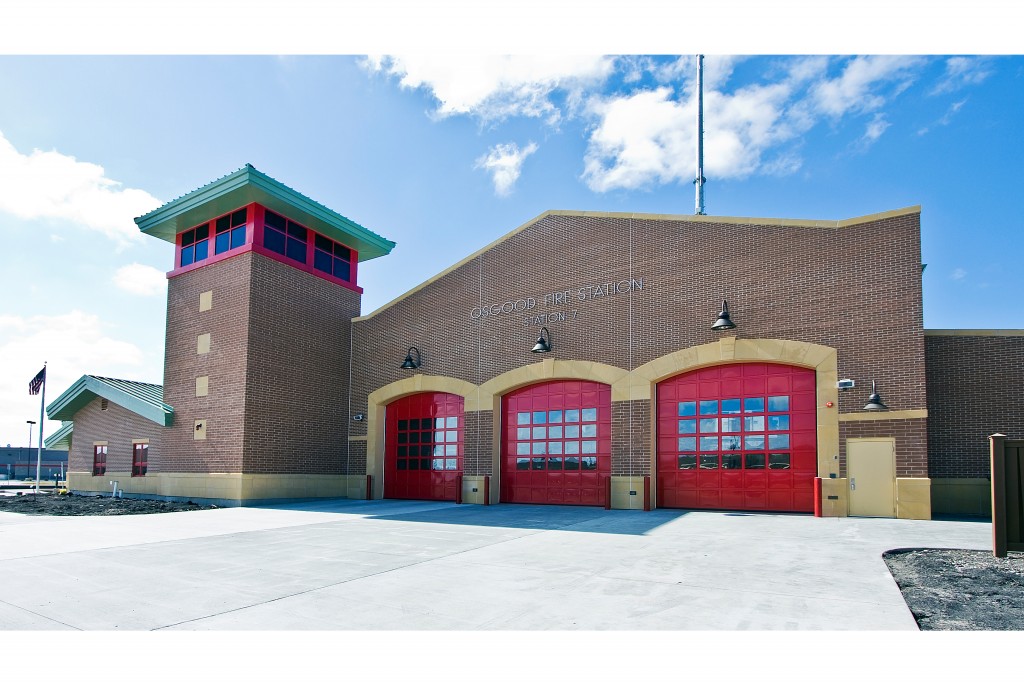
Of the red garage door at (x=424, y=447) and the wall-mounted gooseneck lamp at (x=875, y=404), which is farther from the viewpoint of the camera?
the red garage door at (x=424, y=447)

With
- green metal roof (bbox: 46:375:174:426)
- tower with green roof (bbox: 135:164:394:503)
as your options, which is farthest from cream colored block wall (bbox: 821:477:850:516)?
green metal roof (bbox: 46:375:174:426)

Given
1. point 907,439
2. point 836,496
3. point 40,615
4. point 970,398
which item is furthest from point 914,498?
point 40,615

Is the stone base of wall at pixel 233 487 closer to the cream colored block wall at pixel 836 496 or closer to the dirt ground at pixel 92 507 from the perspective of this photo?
the dirt ground at pixel 92 507

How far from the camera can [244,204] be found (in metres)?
22.6

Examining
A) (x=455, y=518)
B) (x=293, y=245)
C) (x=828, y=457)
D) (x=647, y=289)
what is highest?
(x=293, y=245)

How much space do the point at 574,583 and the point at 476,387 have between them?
47.1 ft

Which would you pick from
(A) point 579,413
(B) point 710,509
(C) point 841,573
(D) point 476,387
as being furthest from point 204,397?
→ (C) point 841,573

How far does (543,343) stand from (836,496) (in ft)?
29.8

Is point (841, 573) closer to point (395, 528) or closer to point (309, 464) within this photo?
point (395, 528)

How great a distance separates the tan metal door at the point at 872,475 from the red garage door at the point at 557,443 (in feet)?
21.6

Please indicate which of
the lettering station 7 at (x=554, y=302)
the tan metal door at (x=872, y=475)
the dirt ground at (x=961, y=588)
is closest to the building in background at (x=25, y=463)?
the lettering station 7 at (x=554, y=302)

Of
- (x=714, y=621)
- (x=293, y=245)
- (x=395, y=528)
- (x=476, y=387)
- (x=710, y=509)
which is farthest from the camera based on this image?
(x=293, y=245)

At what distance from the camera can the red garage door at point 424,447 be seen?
75.9 feet

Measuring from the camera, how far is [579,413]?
20.6 metres
